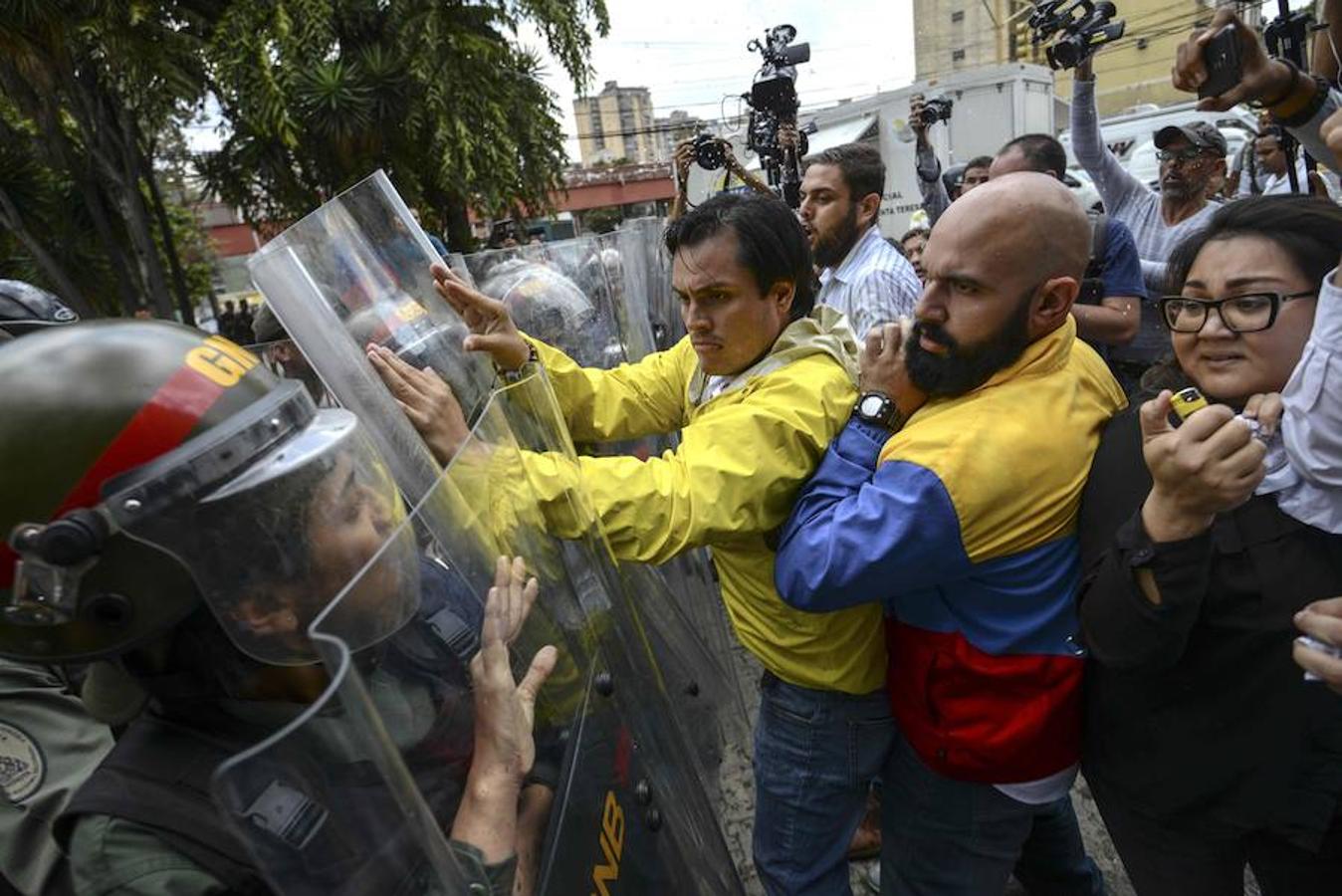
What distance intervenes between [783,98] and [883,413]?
402cm

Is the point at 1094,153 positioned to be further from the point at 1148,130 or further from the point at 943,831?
the point at 1148,130

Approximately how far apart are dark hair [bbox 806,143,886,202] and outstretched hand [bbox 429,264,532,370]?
2.03m

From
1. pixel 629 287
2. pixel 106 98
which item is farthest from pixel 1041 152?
pixel 106 98

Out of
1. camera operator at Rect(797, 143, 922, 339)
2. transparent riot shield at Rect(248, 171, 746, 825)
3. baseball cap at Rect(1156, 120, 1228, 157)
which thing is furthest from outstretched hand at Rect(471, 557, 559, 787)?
baseball cap at Rect(1156, 120, 1228, 157)

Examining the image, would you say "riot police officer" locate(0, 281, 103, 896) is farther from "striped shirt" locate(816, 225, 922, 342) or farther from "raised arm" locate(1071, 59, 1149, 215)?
"raised arm" locate(1071, 59, 1149, 215)

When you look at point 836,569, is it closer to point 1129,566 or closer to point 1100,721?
point 1129,566

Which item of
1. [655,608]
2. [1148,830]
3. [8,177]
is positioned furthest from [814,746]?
[8,177]

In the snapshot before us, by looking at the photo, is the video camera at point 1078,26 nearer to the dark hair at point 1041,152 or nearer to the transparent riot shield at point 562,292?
the dark hair at point 1041,152

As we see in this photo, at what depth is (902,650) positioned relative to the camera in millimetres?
1578

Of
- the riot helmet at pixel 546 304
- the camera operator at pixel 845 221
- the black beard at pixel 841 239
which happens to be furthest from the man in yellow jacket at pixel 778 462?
the black beard at pixel 841 239

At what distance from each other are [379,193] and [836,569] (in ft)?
3.99

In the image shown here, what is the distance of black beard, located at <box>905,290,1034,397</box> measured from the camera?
1384 mm

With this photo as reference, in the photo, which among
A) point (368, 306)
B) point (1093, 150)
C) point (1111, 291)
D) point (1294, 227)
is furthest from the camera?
point (1093, 150)

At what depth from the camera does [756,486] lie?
146 centimetres
